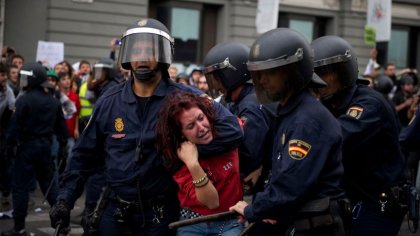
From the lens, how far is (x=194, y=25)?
22406 mm

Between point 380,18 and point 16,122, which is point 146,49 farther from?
point 380,18

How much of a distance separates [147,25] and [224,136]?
82 cm

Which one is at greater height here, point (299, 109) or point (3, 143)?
point (299, 109)

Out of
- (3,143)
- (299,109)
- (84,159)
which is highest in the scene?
(299,109)

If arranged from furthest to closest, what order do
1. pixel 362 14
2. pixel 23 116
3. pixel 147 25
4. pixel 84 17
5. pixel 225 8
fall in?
1. pixel 362 14
2. pixel 225 8
3. pixel 84 17
4. pixel 23 116
5. pixel 147 25

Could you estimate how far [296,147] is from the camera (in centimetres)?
340

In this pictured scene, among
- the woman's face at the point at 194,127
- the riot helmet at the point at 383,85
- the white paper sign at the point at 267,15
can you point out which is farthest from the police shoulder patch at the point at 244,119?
the white paper sign at the point at 267,15

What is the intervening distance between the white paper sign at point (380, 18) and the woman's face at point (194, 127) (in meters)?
12.9

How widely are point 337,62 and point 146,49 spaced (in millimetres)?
1209

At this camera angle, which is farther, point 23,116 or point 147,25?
point 23,116

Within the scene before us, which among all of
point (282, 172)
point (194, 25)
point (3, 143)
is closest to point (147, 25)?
point (282, 172)

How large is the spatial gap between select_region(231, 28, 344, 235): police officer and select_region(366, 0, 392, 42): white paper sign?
13035 mm

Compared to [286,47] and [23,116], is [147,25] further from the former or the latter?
[23,116]

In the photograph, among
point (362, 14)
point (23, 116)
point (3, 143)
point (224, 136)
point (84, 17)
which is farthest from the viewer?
point (362, 14)
